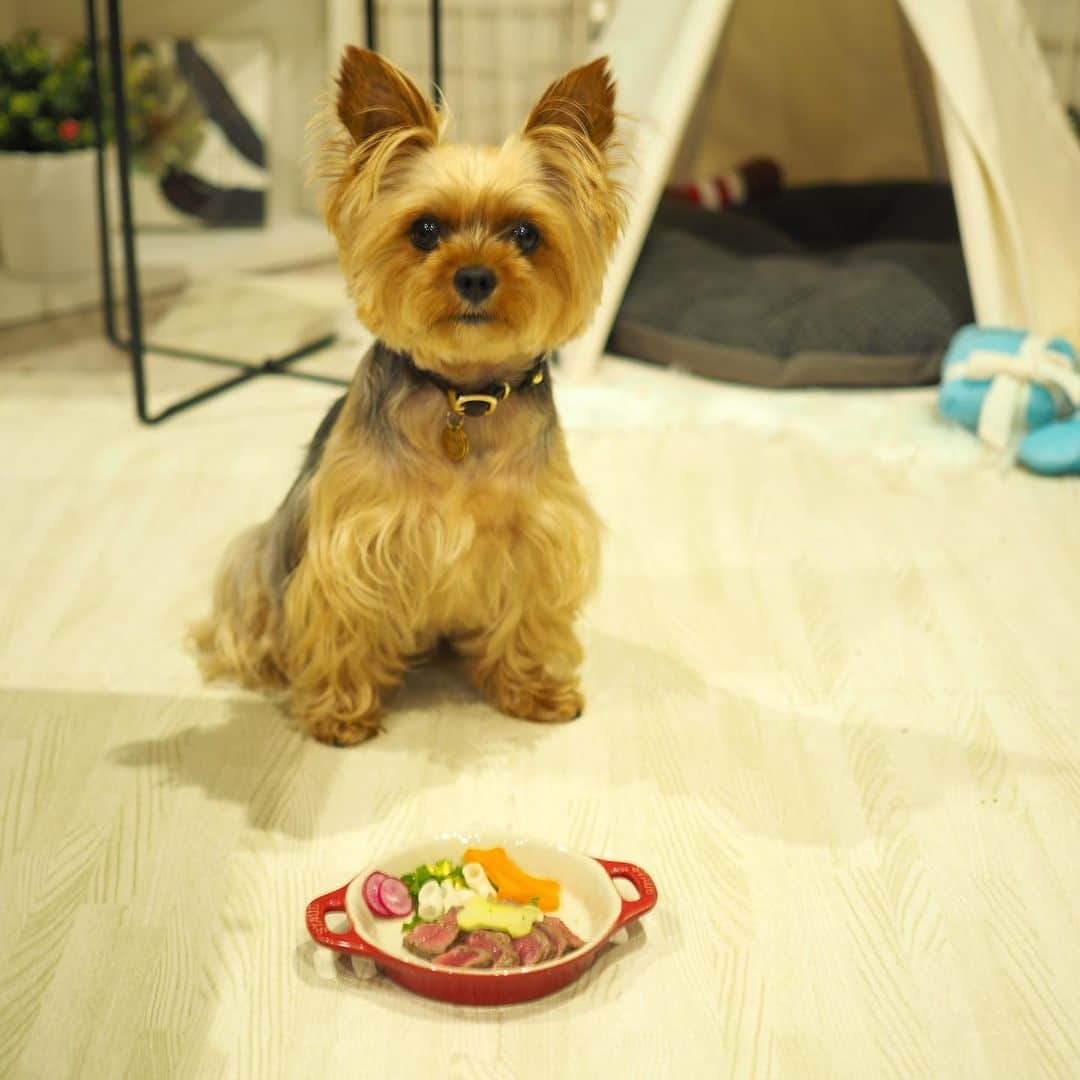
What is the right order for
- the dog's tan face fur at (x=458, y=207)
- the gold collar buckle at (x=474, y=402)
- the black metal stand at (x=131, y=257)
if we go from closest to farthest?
the dog's tan face fur at (x=458, y=207) < the gold collar buckle at (x=474, y=402) < the black metal stand at (x=131, y=257)

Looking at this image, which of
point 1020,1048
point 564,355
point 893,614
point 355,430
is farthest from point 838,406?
point 1020,1048

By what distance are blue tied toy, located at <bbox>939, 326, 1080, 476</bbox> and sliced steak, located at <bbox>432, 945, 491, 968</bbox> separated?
182 centimetres

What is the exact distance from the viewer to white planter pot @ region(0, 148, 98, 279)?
3.56 m

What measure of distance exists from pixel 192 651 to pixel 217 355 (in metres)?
1.58

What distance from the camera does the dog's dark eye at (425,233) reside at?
162cm

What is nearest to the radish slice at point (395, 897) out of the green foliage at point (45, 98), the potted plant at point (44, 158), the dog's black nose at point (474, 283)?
→ the dog's black nose at point (474, 283)

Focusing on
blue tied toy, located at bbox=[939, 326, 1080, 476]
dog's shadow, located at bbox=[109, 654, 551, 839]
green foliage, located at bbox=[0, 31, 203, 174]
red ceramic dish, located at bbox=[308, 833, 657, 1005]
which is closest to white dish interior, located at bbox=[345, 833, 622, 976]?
red ceramic dish, located at bbox=[308, 833, 657, 1005]

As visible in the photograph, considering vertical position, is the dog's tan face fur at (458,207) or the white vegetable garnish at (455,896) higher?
the dog's tan face fur at (458,207)

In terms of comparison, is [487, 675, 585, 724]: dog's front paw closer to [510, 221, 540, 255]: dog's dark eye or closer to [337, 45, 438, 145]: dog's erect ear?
[510, 221, 540, 255]: dog's dark eye

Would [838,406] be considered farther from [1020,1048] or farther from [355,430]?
[1020,1048]

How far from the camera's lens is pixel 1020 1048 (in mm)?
1378

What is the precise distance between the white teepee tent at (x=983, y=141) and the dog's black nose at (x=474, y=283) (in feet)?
4.81

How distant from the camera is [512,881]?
1519 mm

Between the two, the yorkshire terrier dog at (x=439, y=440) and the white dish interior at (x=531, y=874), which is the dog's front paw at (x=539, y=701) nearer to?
the yorkshire terrier dog at (x=439, y=440)
